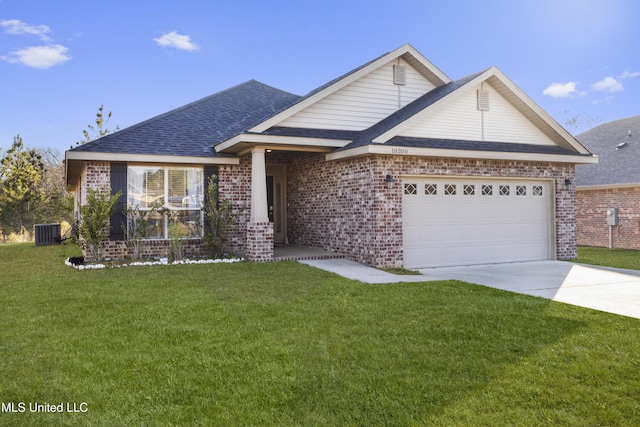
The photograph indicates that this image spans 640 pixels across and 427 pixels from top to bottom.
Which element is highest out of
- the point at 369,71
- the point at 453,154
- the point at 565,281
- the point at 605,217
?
the point at 369,71

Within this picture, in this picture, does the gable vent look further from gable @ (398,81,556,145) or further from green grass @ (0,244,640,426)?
green grass @ (0,244,640,426)

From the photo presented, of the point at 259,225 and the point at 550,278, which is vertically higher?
the point at 259,225

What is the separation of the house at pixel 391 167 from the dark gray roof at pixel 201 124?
2.9 inches

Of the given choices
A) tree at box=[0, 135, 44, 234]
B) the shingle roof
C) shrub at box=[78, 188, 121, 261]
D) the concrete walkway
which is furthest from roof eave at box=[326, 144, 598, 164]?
tree at box=[0, 135, 44, 234]

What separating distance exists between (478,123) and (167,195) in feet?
27.3

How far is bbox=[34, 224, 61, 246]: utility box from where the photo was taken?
19469 mm

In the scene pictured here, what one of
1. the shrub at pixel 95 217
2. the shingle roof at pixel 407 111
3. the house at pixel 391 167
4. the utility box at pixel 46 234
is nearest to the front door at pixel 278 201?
the house at pixel 391 167

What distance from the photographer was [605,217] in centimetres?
1895

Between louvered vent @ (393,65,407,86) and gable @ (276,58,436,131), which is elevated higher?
louvered vent @ (393,65,407,86)

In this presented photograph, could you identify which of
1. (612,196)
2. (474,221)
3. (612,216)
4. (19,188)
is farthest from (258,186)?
(19,188)

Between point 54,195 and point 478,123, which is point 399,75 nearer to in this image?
point 478,123

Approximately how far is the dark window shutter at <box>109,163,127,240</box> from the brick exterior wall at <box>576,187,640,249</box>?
17.1m

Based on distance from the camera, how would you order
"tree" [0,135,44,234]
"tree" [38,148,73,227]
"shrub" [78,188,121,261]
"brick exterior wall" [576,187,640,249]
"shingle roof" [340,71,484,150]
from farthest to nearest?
A: "tree" [0,135,44,234]
"tree" [38,148,73,227]
"brick exterior wall" [576,187,640,249]
"shingle roof" [340,71,484,150]
"shrub" [78,188,121,261]

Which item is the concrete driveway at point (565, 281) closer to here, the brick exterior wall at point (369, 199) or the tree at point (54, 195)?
the brick exterior wall at point (369, 199)
